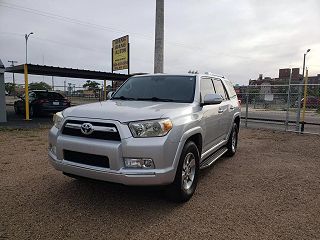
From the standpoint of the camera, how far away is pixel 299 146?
855 cm

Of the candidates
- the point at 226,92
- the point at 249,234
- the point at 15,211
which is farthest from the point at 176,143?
the point at 226,92

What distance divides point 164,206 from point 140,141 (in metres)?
1.09

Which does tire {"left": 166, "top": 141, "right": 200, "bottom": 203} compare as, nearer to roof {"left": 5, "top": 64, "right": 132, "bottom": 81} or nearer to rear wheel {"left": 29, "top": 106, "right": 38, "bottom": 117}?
roof {"left": 5, "top": 64, "right": 132, "bottom": 81}

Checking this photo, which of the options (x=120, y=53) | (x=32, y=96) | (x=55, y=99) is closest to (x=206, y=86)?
(x=55, y=99)

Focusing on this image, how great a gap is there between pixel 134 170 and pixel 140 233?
70 cm

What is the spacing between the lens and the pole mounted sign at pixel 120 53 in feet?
69.2

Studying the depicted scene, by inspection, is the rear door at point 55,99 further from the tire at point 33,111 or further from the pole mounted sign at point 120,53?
the pole mounted sign at point 120,53

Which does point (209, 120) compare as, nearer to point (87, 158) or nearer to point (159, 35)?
point (87, 158)

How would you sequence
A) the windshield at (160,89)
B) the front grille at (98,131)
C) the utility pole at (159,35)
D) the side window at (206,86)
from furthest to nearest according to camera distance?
the utility pole at (159,35) < the side window at (206,86) < the windshield at (160,89) < the front grille at (98,131)

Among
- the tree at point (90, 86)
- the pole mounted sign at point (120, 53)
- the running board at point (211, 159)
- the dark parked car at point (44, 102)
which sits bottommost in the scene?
the running board at point (211, 159)

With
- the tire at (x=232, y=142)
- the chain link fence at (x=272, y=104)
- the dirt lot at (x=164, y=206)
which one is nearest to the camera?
the dirt lot at (x=164, y=206)

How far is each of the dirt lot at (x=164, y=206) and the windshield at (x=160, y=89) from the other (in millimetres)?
1499

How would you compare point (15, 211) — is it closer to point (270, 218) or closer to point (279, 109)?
point (270, 218)

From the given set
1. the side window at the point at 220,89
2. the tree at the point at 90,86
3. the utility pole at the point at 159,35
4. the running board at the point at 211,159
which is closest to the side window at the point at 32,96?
the utility pole at the point at 159,35
